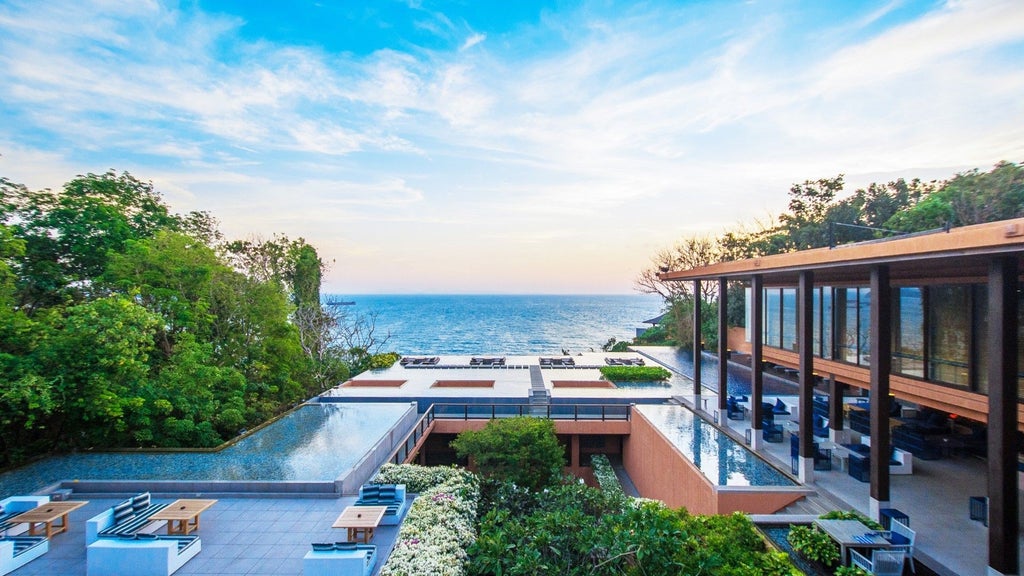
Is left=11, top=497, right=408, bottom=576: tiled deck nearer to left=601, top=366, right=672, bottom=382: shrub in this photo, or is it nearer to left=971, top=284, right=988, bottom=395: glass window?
A: left=971, top=284, right=988, bottom=395: glass window

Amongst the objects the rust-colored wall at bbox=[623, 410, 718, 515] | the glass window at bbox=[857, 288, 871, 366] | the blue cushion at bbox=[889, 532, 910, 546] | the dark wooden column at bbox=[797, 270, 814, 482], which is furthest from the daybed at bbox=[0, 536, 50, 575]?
the glass window at bbox=[857, 288, 871, 366]

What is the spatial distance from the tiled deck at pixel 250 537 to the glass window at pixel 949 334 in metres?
9.63

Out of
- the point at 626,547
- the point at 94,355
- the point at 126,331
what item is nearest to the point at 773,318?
the point at 626,547

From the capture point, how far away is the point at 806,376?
8.58 meters

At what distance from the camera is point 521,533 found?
5.86 m

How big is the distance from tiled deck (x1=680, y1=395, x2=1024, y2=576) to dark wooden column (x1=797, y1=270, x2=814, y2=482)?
41 cm

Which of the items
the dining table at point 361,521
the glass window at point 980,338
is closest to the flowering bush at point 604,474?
the dining table at point 361,521

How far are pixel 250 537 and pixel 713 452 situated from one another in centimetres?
881

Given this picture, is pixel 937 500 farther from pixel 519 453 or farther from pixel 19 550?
pixel 19 550

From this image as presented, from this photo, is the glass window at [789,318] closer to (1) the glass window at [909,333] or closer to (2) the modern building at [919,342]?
(2) the modern building at [919,342]

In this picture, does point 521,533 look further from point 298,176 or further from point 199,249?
point 298,176

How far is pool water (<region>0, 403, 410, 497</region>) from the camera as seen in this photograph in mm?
8898

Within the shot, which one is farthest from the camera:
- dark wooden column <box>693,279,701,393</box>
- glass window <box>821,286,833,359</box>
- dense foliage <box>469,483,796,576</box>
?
dark wooden column <box>693,279,701,393</box>

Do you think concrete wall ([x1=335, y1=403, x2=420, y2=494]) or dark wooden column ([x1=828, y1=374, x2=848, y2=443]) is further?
dark wooden column ([x1=828, y1=374, x2=848, y2=443])
